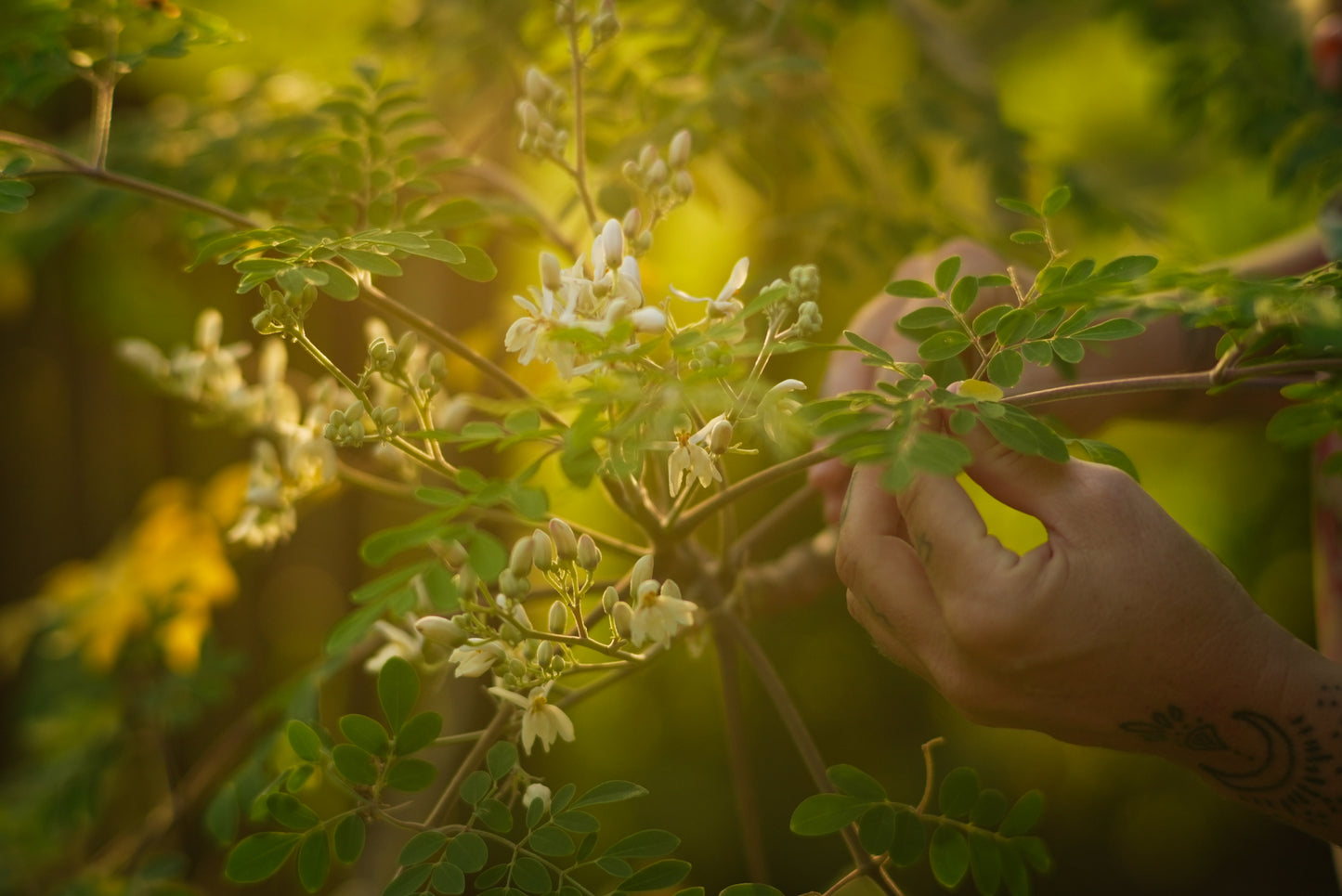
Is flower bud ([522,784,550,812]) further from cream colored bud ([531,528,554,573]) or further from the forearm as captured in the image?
the forearm

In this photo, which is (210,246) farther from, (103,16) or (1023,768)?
(1023,768)

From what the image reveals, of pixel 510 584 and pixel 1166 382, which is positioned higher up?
pixel 1166 382

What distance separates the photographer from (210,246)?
71 centimetres

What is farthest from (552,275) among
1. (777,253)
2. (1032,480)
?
(777,253)

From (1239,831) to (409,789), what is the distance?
3.30 meters

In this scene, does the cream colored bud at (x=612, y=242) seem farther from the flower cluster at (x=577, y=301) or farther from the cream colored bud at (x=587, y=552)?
the cream colored bud at (x=587, y=552)

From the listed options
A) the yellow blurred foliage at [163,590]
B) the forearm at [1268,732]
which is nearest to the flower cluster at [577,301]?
the forearm at [1268,732]

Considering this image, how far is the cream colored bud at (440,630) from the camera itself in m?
0.70

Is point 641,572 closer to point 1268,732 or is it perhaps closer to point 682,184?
point 682,184

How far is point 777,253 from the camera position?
92.7 inches

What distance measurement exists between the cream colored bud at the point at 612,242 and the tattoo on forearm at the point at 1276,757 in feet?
1.79

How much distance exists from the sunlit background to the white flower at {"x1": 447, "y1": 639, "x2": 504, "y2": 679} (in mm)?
499

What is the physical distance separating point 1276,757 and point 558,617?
610 mm

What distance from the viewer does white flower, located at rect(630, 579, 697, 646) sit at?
2.24ft
